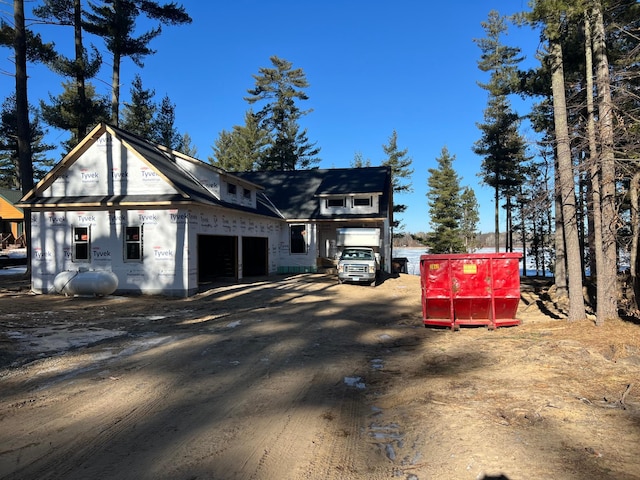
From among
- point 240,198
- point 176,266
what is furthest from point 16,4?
point 176,266

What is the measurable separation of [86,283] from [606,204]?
1568 cm

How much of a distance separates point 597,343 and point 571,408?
3512mm

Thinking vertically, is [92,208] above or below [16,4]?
below

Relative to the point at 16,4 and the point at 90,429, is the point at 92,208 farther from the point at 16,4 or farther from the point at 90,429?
the point at 90,429

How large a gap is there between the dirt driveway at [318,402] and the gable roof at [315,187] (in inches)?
665

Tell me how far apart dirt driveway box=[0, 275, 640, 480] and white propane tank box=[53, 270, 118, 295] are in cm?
478

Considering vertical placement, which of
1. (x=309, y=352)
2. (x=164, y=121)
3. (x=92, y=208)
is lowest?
(x=309, y=352)

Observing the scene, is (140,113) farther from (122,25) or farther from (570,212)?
(570,212)

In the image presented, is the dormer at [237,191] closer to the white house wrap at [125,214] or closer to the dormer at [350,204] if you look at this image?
the white house wrap at [125,214]

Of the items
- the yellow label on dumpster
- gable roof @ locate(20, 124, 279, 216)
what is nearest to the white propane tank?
gable roof @ locate(20, 124, 279, 216)

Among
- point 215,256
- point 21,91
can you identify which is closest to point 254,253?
point 215,256

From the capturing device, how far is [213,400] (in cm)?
520

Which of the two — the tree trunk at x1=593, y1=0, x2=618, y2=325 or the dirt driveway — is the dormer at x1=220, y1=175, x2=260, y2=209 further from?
the tree trunk at x1=593, y1=0, x2=618, y2=325

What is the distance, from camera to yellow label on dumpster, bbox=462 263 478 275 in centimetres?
962
